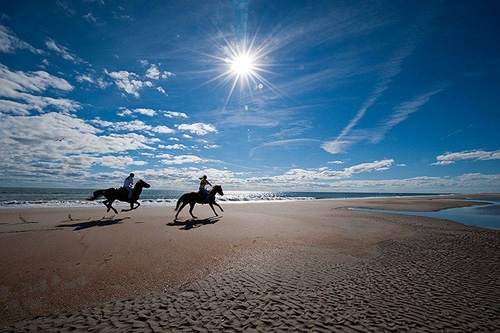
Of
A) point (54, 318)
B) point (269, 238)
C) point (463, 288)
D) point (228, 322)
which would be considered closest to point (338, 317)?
point (228, 322)

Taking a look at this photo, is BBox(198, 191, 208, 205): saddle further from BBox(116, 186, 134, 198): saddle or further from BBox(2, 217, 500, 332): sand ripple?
BBox(2, 217, 500, 332): sand ripple

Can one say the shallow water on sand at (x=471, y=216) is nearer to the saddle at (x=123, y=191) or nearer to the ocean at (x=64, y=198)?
the saddle at (x=123, y=191)

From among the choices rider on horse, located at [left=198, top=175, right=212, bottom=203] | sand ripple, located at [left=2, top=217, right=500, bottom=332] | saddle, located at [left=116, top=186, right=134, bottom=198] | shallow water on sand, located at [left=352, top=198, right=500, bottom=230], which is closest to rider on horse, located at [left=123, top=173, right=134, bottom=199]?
saddle, located at [left=116, top=186, right=134, bottom=198]

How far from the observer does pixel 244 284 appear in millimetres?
5066

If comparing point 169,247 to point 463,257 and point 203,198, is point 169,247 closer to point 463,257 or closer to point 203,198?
point 203,198

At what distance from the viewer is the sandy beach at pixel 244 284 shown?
3.62 metres

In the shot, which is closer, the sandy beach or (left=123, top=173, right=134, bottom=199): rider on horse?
the sandy beach

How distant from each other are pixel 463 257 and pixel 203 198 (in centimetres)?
1417

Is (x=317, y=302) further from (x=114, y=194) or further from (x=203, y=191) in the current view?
(x=114, y=194)

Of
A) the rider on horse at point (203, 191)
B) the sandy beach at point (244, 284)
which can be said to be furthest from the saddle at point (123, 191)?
the sandy beach at point (244, 284)

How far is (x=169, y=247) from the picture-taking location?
8.29 m

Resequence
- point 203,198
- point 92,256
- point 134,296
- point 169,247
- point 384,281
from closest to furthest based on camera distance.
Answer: point 134,296 → point 384,281 → point 92,256 → point 169,247 → point 203,198

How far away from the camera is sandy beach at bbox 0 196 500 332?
142 inches

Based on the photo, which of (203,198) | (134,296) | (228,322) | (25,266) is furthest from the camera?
(203,198)
